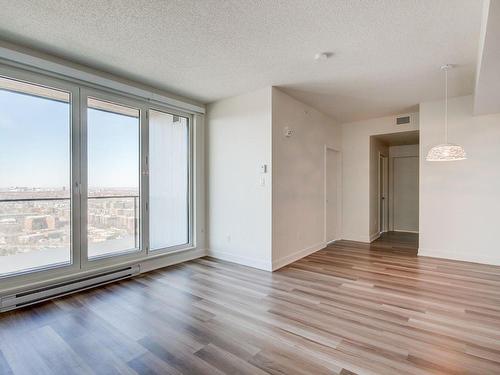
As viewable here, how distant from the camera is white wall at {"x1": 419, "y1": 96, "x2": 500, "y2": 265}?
14.2 feet

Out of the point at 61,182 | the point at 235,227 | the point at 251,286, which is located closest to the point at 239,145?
the point at 235,227

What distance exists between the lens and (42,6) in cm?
225

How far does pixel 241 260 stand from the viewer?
4418mm

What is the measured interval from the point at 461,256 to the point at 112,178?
5.70 metres

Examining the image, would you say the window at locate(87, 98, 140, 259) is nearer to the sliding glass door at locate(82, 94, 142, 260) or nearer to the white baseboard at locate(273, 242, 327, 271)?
the sliding glass door at locate(82, 94, 142, 260)

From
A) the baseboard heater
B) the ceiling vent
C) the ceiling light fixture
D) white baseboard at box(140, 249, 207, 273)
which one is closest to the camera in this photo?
the baseboard heater

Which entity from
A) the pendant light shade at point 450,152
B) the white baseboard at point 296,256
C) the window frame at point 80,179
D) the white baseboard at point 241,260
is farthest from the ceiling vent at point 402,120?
the window frame at point 80,179

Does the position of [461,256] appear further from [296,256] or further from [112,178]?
[112,178]

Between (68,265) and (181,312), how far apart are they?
5.40 feet

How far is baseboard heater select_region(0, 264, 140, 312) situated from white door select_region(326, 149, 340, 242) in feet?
13.2

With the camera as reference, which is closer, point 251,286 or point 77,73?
point 77,73

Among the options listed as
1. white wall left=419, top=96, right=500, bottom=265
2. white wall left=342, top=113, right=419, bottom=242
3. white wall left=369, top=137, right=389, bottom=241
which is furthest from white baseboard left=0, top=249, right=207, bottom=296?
white wall left=419, top=96, right=500, bottom=265

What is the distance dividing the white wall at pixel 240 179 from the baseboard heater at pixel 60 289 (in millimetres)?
1576

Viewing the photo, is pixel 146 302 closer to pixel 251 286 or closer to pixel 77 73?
pixel 251 286
